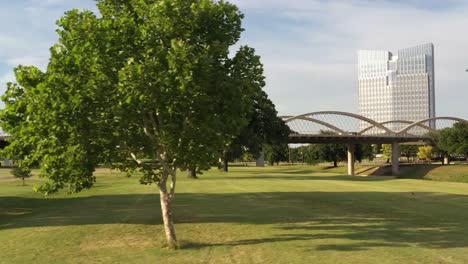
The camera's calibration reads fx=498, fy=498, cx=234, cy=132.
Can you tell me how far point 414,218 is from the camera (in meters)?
26.1

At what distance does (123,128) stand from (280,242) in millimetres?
7366

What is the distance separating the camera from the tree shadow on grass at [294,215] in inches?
790

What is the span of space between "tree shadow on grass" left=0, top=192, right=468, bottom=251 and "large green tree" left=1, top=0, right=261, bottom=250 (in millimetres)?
4706

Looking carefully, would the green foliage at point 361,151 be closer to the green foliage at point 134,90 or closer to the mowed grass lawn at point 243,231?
the mowed grass lawn at point 243,231

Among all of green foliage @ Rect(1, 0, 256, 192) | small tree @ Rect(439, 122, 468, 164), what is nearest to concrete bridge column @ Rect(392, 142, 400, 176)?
small tree @ Rect(439, 122, 468, 164)

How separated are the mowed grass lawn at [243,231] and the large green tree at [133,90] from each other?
238 cm

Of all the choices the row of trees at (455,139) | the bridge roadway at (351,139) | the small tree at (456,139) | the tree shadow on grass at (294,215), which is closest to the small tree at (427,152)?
the bridge roadway at (351,139)

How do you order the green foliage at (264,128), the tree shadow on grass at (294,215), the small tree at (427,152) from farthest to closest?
the small tree at (427,152) → the green foliage at (264,128) → the tree shadow on grass at (294,215)

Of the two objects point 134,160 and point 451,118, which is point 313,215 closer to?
point 134,160

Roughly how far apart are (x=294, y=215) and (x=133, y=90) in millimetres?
14732

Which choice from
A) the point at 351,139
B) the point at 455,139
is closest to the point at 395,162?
the point at 351,139

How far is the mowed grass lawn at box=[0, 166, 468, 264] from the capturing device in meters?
16.8

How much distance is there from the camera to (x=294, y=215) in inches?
1088

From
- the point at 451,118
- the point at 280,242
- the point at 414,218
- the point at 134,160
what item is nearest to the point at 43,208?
the point at 134,160
